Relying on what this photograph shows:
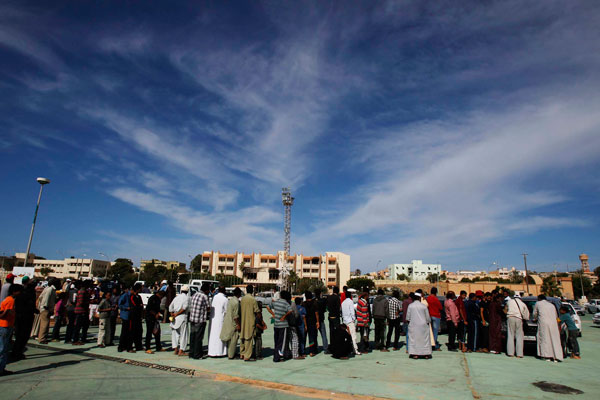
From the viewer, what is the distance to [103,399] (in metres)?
5.46

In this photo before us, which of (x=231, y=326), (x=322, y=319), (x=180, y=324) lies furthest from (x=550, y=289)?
(x=180, y=324)

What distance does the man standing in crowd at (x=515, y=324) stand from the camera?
9766 mm

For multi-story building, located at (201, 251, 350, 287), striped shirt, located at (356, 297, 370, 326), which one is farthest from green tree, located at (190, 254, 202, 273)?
striped shirt, located at (356, 297, 370, 326)

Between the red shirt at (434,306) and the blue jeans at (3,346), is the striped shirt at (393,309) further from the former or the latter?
the blue jeans at (3,346)

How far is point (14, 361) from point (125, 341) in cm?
235

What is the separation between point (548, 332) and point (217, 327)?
9.05m

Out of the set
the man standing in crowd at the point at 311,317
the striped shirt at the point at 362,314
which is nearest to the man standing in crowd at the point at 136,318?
the man standing in crowd at the point at 311,317

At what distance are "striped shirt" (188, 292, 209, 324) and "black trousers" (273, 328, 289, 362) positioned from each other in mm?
1953

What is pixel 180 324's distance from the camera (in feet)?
31.0

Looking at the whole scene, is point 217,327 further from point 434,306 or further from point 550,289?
point 550,289

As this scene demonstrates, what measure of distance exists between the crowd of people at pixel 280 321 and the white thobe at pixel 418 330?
0.08 ft

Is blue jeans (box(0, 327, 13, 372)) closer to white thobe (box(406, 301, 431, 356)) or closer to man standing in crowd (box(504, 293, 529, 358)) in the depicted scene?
white thobe (box(406, 301, 431, 356))

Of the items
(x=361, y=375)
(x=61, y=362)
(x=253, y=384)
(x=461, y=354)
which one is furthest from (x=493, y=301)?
(x=61, y=362)

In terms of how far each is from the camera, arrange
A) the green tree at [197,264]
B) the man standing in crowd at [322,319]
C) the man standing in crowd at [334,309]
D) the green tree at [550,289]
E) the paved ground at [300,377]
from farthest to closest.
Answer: the green tree at [197,264]
the green tree at [550,289]
the man standing in crowd at [322,319]
the man standing in crowd at [334,309]
the paved ground at [300,377]
